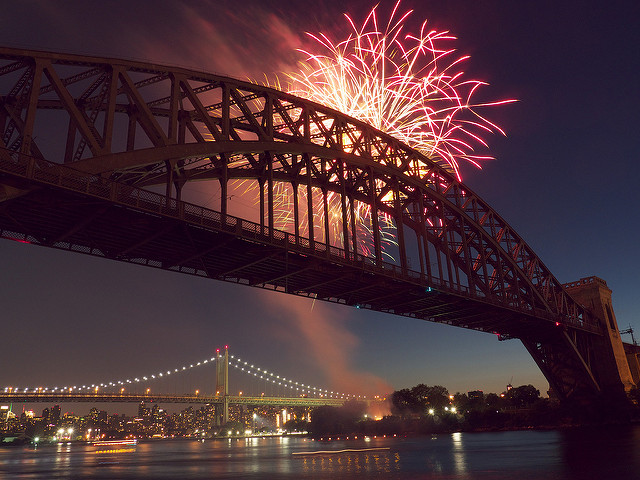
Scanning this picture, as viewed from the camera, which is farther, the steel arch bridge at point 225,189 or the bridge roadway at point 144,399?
the bridge roadway at point 144,399

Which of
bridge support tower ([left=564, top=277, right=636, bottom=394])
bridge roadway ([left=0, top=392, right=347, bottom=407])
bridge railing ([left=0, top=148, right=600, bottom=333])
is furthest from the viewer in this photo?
bridge roadway ([left=0, top=392, right=347, bottom=407])

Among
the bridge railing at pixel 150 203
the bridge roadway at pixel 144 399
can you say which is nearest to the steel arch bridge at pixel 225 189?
the bridge railing at pixel 150 203

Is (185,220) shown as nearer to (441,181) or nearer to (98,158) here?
(98,158)

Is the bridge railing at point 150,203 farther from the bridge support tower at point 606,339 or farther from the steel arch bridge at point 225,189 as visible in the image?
the bridge support tower at point 606,339

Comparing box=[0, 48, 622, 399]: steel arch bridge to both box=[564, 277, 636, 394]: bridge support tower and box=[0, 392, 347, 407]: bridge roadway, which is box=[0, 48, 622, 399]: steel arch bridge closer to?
box=[564, 277, 636, 394]: bridge support tower

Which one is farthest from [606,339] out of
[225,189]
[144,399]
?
[144,399]

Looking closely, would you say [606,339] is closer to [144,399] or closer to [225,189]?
[225,189]

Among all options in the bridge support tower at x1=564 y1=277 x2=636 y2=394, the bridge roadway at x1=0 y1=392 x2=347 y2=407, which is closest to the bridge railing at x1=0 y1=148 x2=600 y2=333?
the bridge support tower at x1=564 y1=277 x2=636 y2=394

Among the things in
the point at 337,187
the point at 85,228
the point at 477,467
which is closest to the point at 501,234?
the point at 337,187
